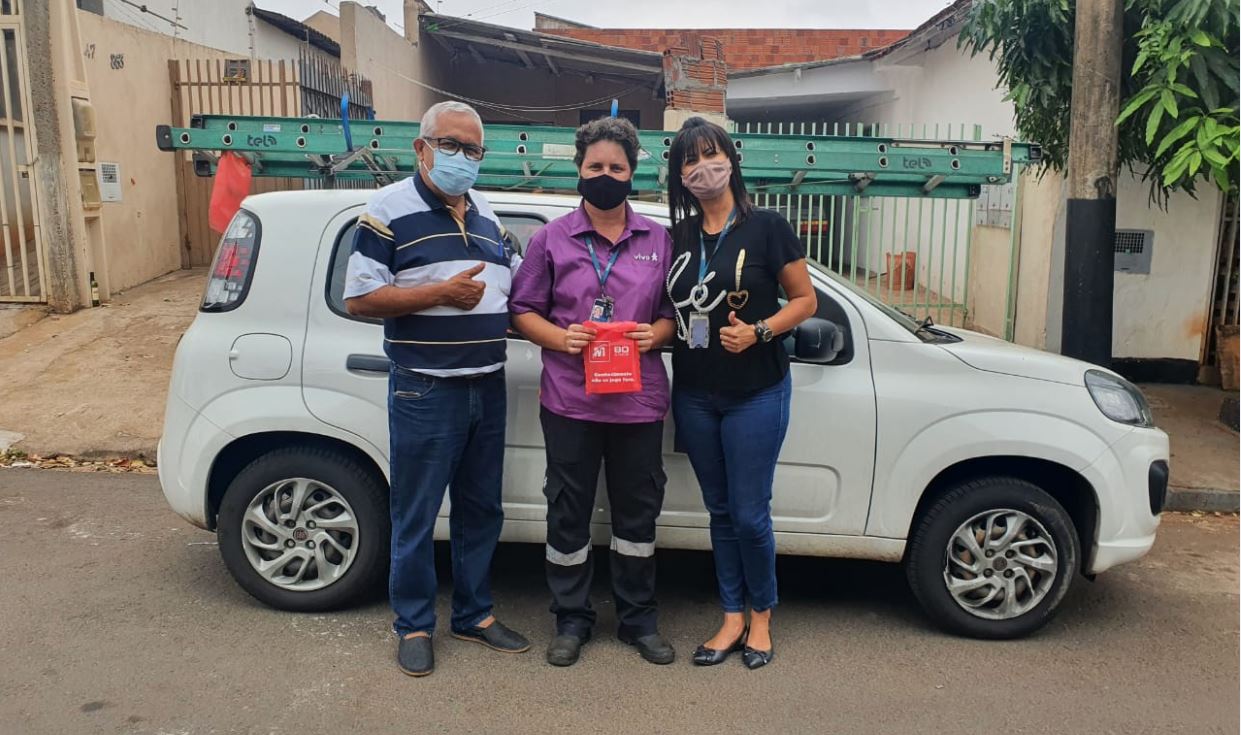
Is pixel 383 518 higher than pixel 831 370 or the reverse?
the reverse

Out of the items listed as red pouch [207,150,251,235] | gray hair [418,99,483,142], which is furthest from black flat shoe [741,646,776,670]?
red pouch [207,150,251,235]

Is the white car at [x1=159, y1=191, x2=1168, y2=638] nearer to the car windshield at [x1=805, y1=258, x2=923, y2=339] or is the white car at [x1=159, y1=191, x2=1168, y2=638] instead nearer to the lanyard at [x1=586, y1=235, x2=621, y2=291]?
the car windshield at [x1=805, y1=258, x2=923, y2=339]

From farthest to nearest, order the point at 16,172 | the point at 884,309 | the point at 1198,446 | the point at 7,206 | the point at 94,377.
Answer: the point at 7,206, the point at 16,172, the point at 94,377, the point at 1198,446, the point at 884,309

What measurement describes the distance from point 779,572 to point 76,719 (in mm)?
2886

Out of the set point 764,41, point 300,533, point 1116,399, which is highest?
point 764,41

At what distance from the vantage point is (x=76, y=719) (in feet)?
11.1

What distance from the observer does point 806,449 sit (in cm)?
403

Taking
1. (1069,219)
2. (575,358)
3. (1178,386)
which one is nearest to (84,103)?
(575,358)

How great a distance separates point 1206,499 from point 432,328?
497 cm

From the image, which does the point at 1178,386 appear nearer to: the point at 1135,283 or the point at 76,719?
the point at 1135,283

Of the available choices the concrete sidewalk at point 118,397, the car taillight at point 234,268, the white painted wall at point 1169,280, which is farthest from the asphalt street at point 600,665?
the white painted wall at point 1169,280

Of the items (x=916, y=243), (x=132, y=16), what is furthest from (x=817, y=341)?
(x=132, y=16)

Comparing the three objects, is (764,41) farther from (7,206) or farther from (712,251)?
(712,251)

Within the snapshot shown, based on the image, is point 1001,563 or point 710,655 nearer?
point 710,655
